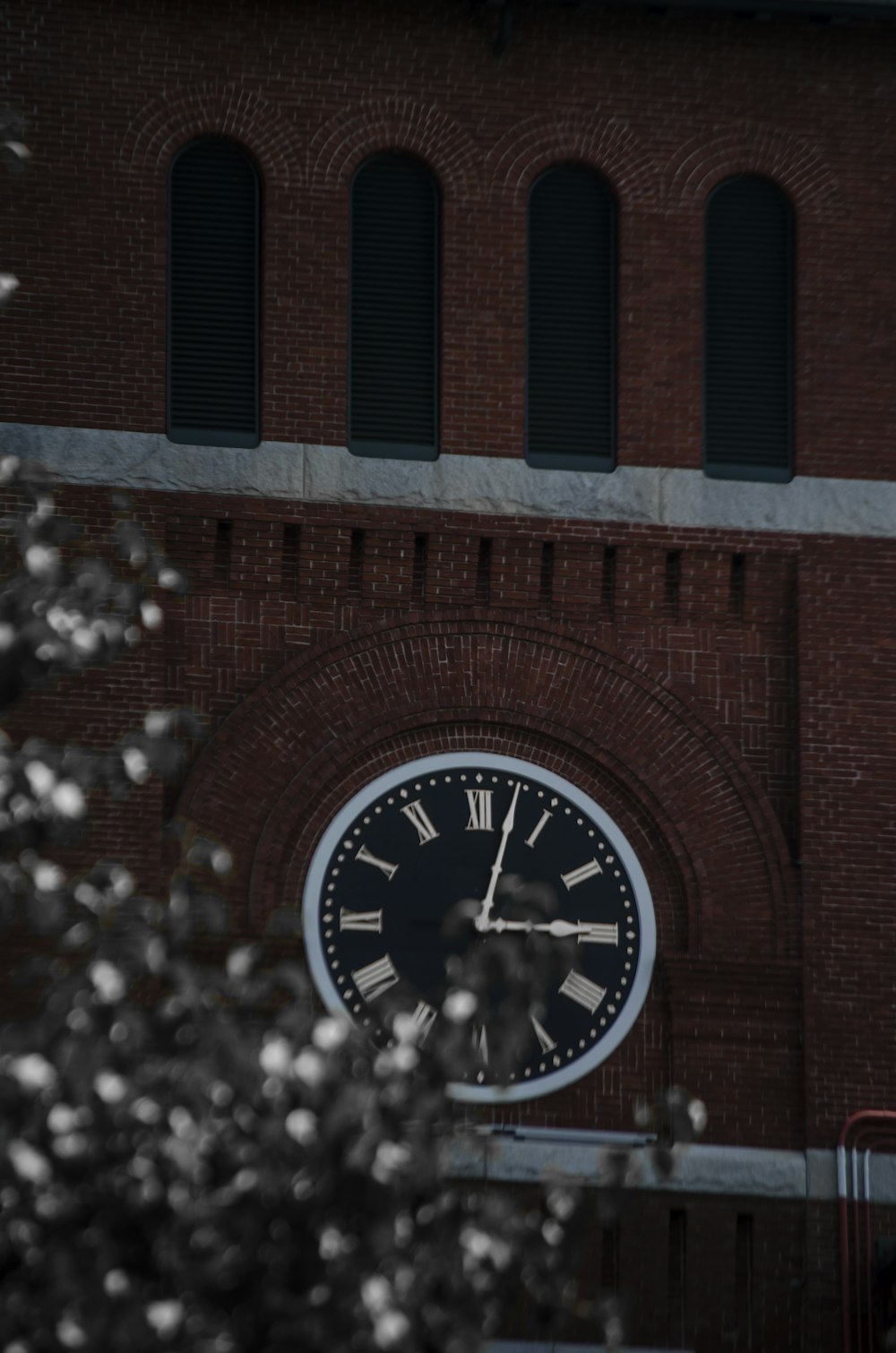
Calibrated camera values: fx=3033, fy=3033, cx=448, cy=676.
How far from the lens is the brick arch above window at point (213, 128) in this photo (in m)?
20.9

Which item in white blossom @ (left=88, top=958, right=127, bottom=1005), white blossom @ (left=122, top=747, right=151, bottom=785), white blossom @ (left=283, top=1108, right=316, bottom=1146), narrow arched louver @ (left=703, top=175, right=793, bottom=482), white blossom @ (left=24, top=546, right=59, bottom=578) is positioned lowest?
white blossom @ (left=283, top=1108, right=316, bottom=1146)

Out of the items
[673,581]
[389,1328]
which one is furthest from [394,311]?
[389,1328]

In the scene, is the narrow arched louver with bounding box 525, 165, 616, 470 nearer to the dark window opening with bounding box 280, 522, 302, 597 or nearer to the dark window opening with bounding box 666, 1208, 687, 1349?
the dark window opening with bounding box 280, 522, 302, 597

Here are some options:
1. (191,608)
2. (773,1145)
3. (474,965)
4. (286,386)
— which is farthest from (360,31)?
(474,965)

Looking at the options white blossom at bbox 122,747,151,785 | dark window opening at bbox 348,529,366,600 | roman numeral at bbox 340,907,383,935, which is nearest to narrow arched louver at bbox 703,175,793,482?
dark window opening at bbox 348,529,366,600

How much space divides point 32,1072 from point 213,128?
11.1 m

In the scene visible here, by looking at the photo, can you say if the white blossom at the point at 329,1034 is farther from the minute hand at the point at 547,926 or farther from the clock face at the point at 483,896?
the minute hand at the point at 547,926

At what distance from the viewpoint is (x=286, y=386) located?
20.8 metres

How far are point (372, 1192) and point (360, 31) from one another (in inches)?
462

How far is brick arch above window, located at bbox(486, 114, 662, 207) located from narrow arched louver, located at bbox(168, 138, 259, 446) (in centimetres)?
176

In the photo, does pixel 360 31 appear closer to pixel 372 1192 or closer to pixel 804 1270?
pixel 804 1270

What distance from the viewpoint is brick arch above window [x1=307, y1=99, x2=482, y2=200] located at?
21.1 meters

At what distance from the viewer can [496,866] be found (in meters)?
20.1

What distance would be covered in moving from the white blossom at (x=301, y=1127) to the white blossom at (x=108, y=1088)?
0.64 metres
